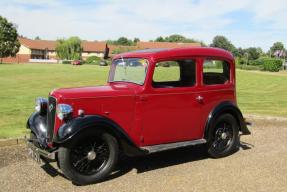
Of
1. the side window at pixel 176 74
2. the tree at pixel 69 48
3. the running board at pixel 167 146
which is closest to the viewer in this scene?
the running board at pixel 167 146

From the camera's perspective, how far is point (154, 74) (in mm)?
6297

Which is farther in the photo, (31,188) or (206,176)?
(206,176)

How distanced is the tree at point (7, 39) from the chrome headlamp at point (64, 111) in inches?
3433

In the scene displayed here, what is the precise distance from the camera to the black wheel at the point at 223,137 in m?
7.02

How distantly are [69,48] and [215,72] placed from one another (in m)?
111

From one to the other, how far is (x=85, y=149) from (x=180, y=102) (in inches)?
73.1

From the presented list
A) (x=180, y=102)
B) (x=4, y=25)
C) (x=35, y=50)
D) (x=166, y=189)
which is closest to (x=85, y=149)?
(x=166, y=189)

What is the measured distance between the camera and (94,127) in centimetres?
559

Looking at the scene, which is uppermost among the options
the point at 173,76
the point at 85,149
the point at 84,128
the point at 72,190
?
the point at 173,76

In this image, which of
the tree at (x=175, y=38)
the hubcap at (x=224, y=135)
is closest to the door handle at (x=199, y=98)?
the hubcap at (x=224, y=135)

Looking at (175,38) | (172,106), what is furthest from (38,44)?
(172,106)

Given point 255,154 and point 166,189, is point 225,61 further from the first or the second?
point 166,189

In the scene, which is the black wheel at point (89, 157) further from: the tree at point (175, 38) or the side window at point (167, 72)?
the tree at point (175, 38)

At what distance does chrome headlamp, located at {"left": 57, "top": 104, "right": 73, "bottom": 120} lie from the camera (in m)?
5.50
